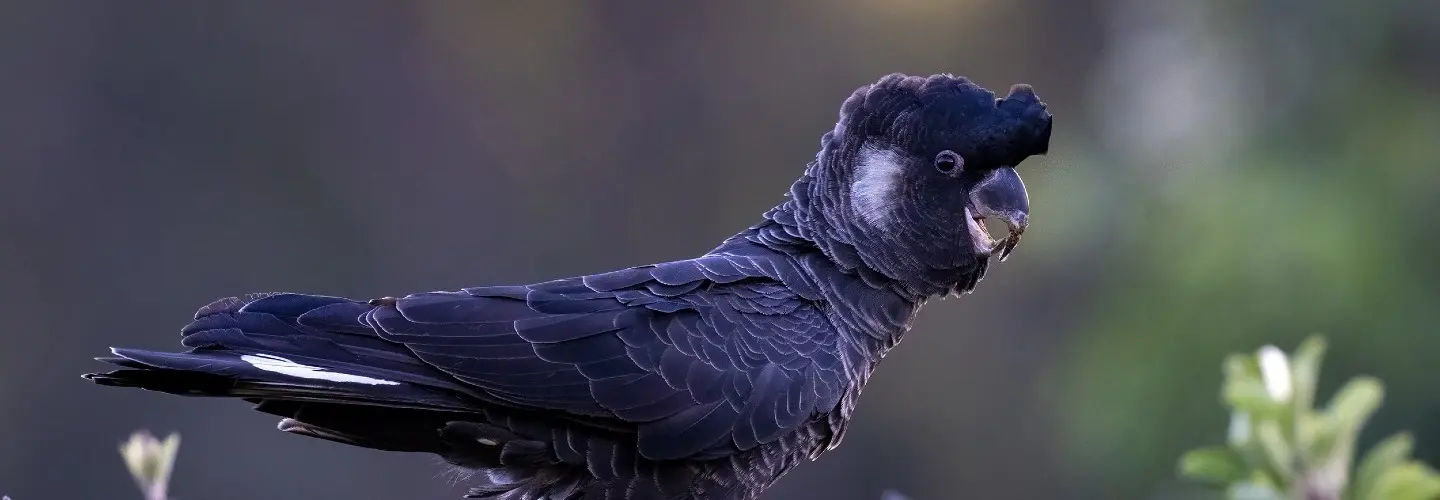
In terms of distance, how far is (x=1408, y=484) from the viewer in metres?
1.34

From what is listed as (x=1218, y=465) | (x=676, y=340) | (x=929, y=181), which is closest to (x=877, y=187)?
(x=929, y=181)

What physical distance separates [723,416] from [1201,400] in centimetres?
652

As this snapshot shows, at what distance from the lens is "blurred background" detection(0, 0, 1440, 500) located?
8.80m

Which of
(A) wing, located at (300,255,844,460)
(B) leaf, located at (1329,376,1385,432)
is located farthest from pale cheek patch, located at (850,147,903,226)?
(B) leaf, located at (1329,376,1385,432)

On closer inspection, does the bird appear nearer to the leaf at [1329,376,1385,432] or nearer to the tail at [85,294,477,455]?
the tail at [85,294,477,455]

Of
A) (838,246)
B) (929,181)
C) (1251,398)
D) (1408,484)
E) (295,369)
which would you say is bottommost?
(1408,484)

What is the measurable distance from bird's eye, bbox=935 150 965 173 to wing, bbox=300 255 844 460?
1.91 feet

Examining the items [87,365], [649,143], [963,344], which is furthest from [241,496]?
[963,344]

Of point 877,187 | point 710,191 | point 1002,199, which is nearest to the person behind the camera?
point 1002,199

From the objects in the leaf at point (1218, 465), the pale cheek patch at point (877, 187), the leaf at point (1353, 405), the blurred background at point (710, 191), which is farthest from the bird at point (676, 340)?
the blurred background at point (710, 191)

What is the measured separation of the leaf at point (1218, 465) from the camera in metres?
1.51

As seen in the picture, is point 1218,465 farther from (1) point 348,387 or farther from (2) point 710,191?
(2) point 710,191

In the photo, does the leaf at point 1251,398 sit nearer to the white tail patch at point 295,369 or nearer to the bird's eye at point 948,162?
the white tail patch at point 295,369

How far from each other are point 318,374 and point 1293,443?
2375mm
